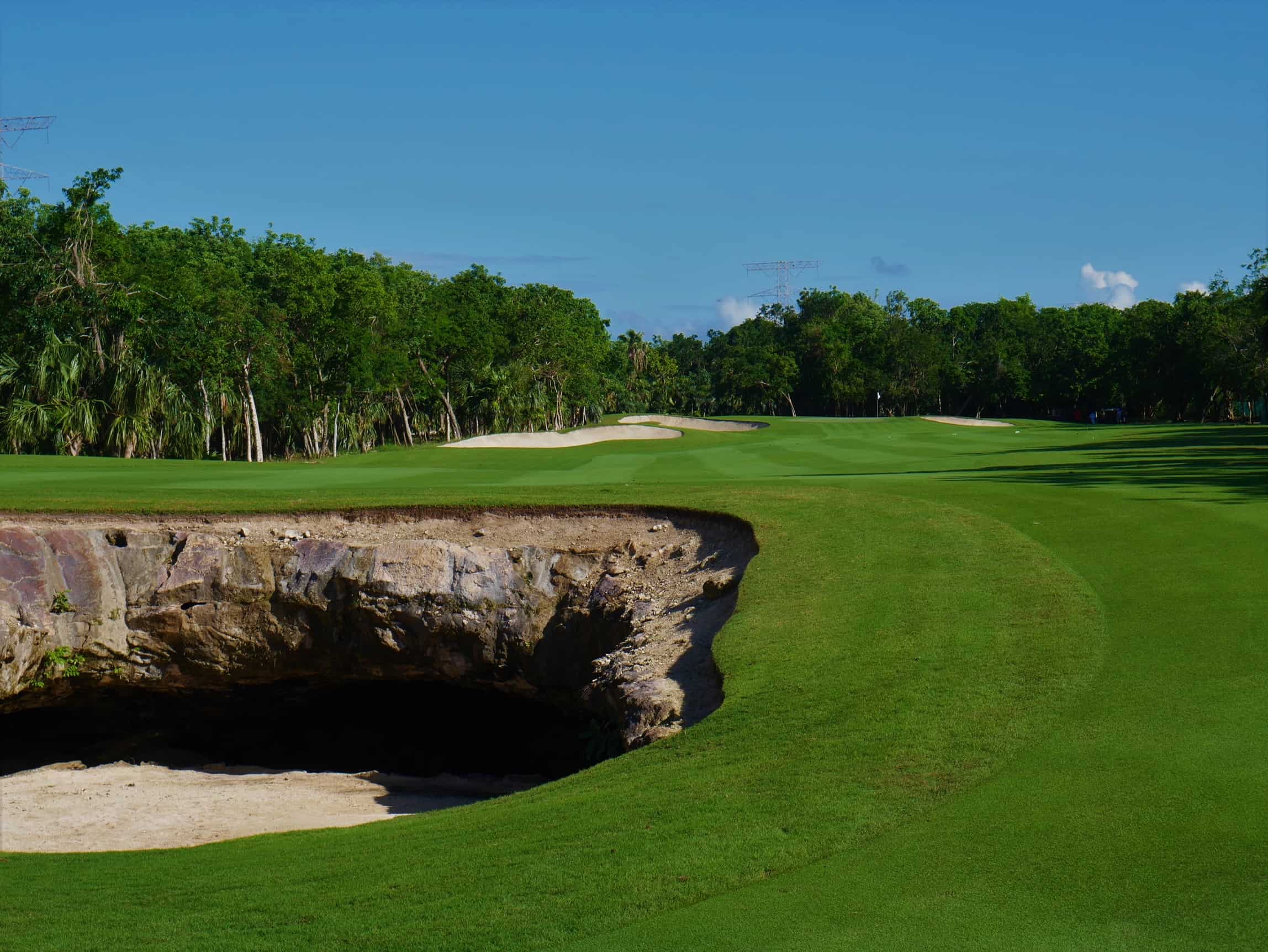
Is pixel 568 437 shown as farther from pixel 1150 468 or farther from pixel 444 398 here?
pixel 1150 468

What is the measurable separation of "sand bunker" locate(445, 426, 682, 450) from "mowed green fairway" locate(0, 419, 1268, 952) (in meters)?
36.7

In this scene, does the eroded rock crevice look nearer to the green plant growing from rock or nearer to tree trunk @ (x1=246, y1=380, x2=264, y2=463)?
the green plant growing from rock

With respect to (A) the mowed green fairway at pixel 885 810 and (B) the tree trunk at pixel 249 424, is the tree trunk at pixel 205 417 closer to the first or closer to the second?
(B) the tree trunk at pixel 249 424

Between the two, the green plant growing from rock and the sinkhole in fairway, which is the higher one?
the green plant growing from rock

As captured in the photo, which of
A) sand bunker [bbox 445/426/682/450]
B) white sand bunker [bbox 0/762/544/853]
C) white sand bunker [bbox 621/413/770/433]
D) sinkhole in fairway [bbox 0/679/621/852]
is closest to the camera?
white sand bunker [bbox 0/762/544/853]

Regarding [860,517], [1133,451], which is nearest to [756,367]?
[1133,451]

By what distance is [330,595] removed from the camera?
18.8 meters

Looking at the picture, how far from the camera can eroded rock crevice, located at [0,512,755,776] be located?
17766 mm

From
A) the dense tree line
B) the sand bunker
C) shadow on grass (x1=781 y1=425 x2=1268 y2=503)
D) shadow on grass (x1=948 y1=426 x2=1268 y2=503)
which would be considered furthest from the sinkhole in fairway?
the sand bunker

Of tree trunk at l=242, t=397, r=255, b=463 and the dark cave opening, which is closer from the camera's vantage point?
the dark cave opening

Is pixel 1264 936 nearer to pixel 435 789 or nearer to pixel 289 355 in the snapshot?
pixel 435 789

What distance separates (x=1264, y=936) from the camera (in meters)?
5.15

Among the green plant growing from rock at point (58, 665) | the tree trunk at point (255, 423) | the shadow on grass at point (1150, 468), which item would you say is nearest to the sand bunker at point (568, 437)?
the tree trunk at point (255, 423)

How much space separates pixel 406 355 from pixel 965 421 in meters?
38.3
